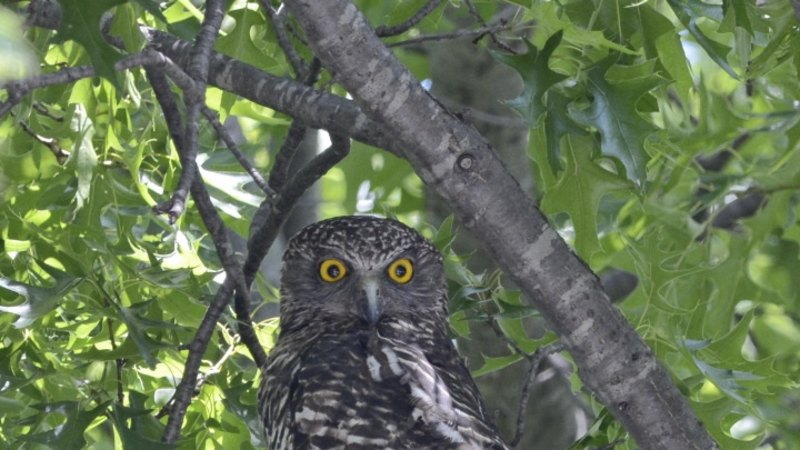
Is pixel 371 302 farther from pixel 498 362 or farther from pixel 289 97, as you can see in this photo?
pixel 289 97

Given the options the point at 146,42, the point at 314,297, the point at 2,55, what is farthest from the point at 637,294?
the point at 2,55

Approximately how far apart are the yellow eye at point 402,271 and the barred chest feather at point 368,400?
0.47 meters

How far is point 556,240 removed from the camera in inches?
106

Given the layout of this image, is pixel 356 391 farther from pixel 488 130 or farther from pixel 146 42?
pixel 488 130

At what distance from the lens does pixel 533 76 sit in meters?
2.89

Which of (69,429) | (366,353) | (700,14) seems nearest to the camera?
(700,14)

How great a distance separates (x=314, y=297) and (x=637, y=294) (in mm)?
1120

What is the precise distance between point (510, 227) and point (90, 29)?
1.01m

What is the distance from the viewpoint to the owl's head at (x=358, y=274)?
4.03 meters

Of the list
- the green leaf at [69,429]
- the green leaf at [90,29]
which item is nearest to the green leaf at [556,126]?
the green leaf at [90,29]

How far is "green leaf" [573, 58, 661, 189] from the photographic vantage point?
9.61 feet

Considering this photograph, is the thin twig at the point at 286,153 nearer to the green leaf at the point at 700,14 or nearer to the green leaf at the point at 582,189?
the green leaf at the point at 582,189

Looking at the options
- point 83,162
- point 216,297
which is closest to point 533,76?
point 216,297

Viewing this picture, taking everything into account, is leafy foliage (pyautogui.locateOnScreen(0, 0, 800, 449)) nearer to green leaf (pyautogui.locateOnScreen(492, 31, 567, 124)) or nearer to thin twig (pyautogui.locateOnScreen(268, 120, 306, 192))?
green leaf (pyautogui.locateOnScreen(492, 31, 567, 124))
